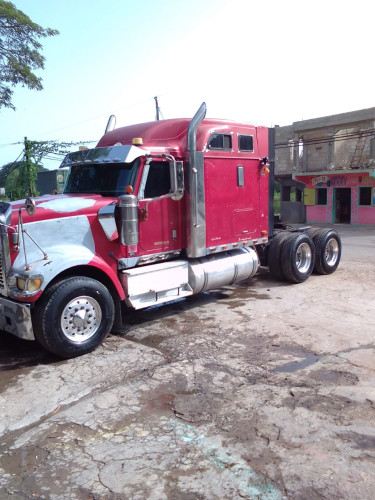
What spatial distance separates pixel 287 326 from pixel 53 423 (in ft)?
12.0

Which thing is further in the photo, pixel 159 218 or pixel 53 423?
pixel 159 218

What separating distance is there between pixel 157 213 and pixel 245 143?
233 cm

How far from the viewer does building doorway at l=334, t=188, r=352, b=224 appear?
26.0 metres

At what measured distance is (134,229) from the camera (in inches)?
229

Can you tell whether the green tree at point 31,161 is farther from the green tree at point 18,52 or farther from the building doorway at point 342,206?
the building doorway at point 342,206

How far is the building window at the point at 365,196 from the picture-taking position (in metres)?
23.8

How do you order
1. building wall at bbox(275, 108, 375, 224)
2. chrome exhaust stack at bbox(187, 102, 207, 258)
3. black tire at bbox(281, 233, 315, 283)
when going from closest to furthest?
chrome exhaust stack at bbox(187, 102, 207, 258)
black tire at bbox(281, 233, 315, 283)
building wall at bbox(275, 108, 375, 224)

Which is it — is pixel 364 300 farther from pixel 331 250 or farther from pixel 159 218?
pixel 159 218

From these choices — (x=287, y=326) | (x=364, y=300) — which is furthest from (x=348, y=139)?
(x=287, y=326)

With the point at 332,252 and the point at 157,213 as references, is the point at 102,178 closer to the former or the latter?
the point at 157,213

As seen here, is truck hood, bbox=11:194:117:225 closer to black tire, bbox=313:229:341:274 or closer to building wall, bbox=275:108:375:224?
black tire, bbox=313:229:341:274

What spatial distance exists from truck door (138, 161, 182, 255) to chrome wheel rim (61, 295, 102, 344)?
1.21 m

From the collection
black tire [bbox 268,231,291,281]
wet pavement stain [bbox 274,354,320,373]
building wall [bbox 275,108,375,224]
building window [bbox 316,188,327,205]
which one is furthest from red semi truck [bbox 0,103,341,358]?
building window [bbox 316,188,327,205]

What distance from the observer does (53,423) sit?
3.88 metres
